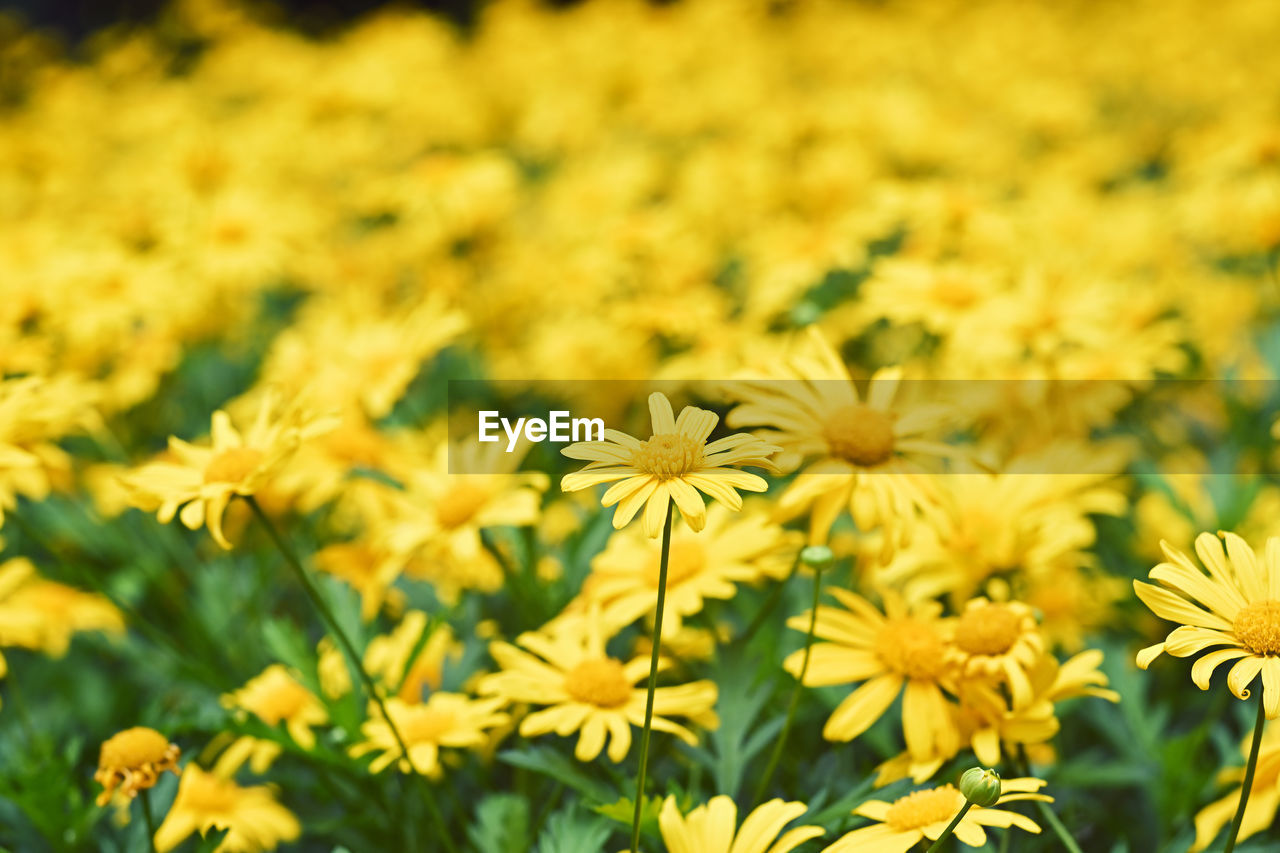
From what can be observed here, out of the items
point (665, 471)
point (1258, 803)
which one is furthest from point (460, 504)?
point (1258, 803)

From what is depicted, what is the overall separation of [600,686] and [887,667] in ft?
1.48

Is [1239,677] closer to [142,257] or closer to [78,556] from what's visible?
[78,556]

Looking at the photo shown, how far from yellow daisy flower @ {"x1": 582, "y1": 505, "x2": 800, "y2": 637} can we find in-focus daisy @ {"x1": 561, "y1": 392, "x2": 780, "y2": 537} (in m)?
0.42

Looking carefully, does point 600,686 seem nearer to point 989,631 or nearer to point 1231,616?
point 989,631

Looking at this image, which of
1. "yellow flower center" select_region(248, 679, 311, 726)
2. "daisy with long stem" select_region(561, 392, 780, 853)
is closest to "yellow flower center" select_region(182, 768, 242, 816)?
"yellow flower center" select_region(248, 679, 311, 726)

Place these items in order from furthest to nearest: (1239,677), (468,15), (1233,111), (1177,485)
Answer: (468,15) → (1233,111) → (1177,485) → (1239,677)

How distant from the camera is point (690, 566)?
1637mm

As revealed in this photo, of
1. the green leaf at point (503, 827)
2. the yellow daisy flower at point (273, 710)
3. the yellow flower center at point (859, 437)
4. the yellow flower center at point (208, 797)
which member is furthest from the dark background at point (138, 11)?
the green leaf at point (503, 827)

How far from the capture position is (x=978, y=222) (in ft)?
9.29

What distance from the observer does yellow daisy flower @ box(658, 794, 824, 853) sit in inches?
49.6

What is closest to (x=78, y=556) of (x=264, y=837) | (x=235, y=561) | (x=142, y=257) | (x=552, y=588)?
(x=235, y=561)

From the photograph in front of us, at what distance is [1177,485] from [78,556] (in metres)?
3.12

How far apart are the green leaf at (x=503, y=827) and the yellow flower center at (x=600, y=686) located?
0.21m

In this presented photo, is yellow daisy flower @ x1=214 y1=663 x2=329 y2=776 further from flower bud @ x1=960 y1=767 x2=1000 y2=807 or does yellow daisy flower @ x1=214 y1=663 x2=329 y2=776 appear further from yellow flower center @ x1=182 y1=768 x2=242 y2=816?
flower bud @ x1=960 y1=767 x2=1000 y2=807
